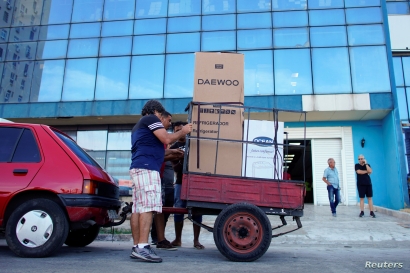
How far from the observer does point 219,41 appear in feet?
52.1

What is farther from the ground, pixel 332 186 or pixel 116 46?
pixel 116 46

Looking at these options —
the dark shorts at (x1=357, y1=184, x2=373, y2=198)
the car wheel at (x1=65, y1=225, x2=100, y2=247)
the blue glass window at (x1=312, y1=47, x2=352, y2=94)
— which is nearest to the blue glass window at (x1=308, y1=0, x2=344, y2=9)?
the blue glass window at (x1=312, y1=47, x2=352, y2=94)

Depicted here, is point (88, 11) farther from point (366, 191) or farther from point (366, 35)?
point (366, 191)

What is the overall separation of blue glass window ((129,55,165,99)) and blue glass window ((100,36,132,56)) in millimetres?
678

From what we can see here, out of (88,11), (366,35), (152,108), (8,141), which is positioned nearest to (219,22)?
(366,35)

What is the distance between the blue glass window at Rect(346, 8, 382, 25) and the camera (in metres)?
15.3

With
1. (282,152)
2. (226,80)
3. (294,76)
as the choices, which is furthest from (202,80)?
(294,76)

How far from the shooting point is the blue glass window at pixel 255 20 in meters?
15.9

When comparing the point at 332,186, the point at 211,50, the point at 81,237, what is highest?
the point at 211,50

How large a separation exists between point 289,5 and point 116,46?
8.41 m

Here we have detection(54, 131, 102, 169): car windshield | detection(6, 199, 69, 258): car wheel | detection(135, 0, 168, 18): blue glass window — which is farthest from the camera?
detection(135, 0, 168, 18): blue glass window

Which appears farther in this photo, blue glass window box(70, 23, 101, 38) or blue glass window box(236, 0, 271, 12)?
blue glass window box(70, 23, 101, 38)

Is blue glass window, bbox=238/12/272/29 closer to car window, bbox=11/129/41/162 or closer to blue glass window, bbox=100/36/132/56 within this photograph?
blue glass window, bbox=100/36/132/56

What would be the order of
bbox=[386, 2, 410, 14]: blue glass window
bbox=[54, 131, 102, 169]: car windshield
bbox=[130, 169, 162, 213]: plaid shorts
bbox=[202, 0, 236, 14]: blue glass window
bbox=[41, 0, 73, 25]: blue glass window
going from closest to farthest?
bbox=[130, 169, 162, 213]: plaid shorts → bbox=[54, 131, 102, 169]: car windshield → bbox=[202, 0, 236, 14]: blue glass window → bbox=[41, 0, 73, 25]: blue glass window → bbox=[386, 2, 410, 14]: blue glass window
